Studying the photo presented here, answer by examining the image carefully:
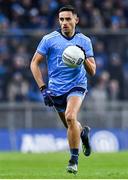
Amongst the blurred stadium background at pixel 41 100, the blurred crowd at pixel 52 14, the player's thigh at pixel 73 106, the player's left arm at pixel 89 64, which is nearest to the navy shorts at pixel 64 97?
the player's thigh at pixel 73 106

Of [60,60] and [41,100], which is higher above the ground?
[60,60]

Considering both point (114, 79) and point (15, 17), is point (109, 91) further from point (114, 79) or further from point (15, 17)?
point (15, 17)

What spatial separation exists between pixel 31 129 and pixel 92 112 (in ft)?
6.31

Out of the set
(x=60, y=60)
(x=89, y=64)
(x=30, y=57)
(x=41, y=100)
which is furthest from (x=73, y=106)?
(x=30, y=57)

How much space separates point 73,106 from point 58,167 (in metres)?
2.52

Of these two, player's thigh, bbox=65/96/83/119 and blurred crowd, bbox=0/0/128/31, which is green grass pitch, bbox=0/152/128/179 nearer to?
player's thigh, bbox=65/96/83/119

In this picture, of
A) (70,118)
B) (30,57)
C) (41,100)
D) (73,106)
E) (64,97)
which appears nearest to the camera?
(70,118)

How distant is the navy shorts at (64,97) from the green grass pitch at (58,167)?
1053 millimetres

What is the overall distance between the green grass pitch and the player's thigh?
93cm

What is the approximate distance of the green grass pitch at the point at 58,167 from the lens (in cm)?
1134

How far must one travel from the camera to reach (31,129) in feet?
76.1

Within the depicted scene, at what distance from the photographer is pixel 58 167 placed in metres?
14.2

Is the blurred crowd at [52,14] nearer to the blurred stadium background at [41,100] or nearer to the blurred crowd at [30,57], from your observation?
the blurred crowd at [30,57]

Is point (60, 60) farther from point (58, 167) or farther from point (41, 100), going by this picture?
point (41, 100)
